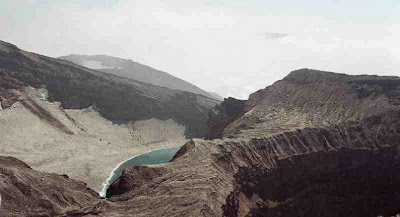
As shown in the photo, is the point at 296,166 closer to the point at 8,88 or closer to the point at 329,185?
the point at 329,185

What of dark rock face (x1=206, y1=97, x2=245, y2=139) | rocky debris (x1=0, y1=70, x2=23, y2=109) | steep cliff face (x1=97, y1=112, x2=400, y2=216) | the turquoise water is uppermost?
rocky debris (x1=0, y1=70, x2=23, y2=109)

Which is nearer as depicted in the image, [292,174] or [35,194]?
[35,194]

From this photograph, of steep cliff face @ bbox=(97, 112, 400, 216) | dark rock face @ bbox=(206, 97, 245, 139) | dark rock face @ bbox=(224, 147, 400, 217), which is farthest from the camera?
dark rock face @ bbox=(206, 97, 245, 139)

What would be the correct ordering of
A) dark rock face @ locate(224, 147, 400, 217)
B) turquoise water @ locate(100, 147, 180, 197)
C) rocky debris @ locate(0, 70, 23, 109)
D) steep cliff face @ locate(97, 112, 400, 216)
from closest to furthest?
steep cliff face @ locate(97, 112, 400, 216) → dark rock face @ locate(224, 147, 400, 217) → turquoise water @ locate(100, 147, 180, 197) → rocky debris @ locate(0, 70, 23, 109)

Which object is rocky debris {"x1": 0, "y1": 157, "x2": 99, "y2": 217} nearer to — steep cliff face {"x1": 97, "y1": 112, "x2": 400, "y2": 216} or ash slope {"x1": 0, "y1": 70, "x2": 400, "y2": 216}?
ash slope {"x1": 0, "y1": 70, "x2": 400, "y2": 216}

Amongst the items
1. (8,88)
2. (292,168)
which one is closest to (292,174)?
(292,168)

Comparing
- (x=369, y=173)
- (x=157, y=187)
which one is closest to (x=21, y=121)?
(x=157, y=187)

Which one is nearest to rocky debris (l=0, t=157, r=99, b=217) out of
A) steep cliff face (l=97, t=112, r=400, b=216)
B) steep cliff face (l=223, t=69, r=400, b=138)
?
→ steep cliff face (l=97, t=112, r=400, b=216)

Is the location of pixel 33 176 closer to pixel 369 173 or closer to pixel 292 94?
pixel 369 173

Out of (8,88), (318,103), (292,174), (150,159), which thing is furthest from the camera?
(8,88)

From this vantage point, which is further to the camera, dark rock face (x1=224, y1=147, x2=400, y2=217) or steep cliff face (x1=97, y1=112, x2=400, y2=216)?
dark rock face (x1=224, y1=147, x2=400, y2=217)

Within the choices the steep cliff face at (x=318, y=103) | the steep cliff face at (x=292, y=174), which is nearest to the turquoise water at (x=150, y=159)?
the steep cliff face at (x=318, y=103)
